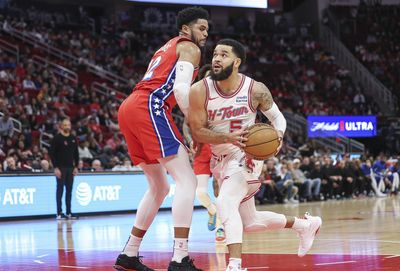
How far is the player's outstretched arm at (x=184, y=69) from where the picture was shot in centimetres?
603

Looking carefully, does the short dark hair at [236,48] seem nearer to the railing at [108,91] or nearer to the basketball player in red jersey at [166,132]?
the basketball player in red jersey at [166,132]

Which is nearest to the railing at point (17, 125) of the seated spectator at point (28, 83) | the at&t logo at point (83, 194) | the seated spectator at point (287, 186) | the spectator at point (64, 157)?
the seated spectator at point (28, 83)

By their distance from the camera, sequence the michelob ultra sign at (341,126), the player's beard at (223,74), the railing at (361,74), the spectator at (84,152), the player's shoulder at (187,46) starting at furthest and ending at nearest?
the railing at (361,74), the michelob ultra sign at (341,126), the spectator at (84,152), the player's shoulder at (187,46), the player's beard at (223,74)

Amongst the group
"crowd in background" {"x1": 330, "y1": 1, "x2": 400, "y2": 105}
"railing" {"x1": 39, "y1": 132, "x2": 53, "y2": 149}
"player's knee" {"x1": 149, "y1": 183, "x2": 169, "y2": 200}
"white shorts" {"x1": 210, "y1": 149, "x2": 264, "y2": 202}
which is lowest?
"player's knee" {"x1": 149, "y1": 183, "x2": 169, "y2": 200}

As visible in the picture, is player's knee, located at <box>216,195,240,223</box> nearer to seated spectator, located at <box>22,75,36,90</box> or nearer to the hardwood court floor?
the hardwood court floor

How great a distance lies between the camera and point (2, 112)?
18.7 m

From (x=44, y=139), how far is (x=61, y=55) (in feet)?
25.0

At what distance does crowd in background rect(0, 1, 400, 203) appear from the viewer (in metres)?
19.0

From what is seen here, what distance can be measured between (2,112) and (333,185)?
9.66 m

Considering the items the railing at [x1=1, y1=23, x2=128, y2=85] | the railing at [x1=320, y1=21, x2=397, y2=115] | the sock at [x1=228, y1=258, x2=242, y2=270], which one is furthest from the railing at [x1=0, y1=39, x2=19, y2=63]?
the sock at [x1=228, y1=258, x2=242, y2=270]

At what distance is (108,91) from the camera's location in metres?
25.5

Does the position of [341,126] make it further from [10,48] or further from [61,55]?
[10,48]

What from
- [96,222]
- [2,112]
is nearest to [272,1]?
[2,112]

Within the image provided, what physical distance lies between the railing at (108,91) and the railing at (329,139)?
659 cm
